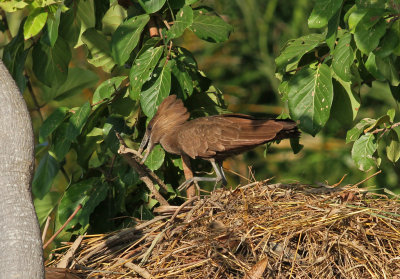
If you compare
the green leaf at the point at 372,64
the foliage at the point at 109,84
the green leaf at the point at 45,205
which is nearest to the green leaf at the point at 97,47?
the foliage at the point at 109,84

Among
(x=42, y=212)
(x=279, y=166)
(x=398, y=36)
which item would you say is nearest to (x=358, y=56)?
(x=398, y=36)

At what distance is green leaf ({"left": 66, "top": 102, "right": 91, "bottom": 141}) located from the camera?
161 inches

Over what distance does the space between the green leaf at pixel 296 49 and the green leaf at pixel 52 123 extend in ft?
4.63

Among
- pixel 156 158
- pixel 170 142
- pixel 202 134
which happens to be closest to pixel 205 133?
pixel 202 134

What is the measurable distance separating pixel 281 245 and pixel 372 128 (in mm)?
956

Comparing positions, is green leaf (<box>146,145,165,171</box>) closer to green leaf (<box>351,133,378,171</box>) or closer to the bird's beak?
the bird's beak

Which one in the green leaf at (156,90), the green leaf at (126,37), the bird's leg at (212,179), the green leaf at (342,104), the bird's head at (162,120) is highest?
the green leaf at (126,37)

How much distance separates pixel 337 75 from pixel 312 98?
0.65 feet

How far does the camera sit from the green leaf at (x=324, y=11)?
3407 mm

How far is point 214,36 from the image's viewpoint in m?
3.96

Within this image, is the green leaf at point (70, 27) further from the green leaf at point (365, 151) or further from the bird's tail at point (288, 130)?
the green leaf at point (365, 151)

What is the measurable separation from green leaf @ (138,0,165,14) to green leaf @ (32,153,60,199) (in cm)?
144

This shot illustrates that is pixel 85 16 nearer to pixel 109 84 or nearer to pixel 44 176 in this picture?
pixel 109 84

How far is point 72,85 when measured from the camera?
513cm
